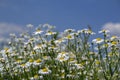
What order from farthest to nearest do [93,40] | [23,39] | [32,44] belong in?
[23,39] → [32,44] → [93,40]

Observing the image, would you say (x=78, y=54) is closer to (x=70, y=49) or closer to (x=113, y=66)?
(x=70, y=49)

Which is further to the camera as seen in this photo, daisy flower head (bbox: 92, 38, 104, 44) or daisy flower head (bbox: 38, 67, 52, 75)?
daisy flower head (bbox: 92, 38, 104, 44)

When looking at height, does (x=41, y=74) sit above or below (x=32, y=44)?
below

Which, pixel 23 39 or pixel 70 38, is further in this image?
pixel 23 39

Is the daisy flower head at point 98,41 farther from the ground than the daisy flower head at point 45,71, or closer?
farther from the ground

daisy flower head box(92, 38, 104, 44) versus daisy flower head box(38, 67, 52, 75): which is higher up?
daisy flower head box(92, 38, 104, 44)

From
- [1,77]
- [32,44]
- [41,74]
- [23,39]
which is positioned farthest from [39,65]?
[23,39]

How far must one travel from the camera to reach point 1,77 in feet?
23.3

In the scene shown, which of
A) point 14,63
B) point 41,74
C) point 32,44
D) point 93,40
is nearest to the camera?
point 41,74

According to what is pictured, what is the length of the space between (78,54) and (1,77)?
134 cm

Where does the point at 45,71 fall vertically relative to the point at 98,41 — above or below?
below

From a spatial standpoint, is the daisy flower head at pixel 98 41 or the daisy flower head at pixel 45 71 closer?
the daisy flower head at pixel 45 71

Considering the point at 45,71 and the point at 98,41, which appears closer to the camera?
the point at 45,71

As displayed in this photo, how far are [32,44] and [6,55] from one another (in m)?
1.07
